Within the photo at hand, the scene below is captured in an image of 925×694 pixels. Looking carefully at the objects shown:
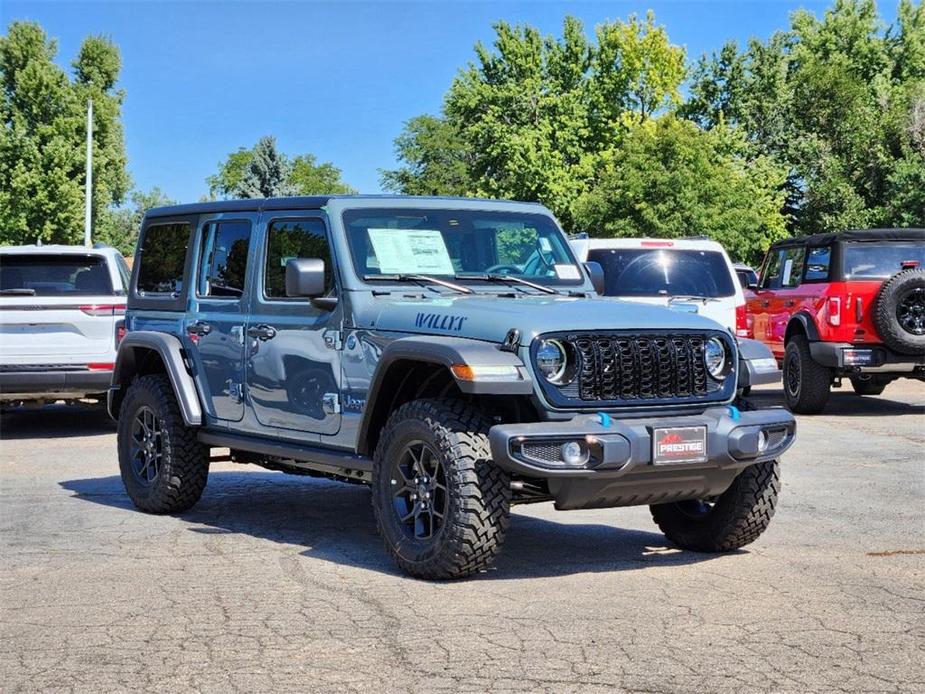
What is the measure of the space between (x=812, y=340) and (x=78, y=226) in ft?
161

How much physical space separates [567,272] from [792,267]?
29.4 ft

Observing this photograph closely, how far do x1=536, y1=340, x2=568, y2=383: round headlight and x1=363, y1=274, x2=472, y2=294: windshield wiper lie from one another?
1127 mm

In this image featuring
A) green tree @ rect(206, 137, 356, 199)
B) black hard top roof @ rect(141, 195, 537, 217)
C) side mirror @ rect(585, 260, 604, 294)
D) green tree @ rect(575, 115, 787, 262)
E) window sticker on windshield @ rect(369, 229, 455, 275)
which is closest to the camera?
window sticker on windshield @ rect(369, 229, 455, 275)

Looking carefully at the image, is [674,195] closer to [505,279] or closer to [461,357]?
[505,279]

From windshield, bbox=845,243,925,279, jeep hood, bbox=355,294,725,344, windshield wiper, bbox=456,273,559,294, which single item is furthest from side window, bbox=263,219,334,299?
windshield, bbox=845,243,925,279

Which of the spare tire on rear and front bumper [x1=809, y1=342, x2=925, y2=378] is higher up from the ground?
the spare tire on rear

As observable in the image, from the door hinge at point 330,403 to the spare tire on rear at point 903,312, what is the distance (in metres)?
8.65

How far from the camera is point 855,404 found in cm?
1744

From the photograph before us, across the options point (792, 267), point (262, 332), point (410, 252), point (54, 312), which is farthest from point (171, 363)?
point (792, 267)

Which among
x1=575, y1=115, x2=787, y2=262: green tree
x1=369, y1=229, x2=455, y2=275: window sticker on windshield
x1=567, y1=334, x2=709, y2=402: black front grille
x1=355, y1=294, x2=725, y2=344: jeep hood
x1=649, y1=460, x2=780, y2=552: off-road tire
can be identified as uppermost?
x1=575, y1=115, x2=787, y2=262: green tree

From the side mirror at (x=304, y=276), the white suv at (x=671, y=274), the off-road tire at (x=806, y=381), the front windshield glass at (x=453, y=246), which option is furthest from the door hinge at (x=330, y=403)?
the off-road tire at (x=806, y=381)

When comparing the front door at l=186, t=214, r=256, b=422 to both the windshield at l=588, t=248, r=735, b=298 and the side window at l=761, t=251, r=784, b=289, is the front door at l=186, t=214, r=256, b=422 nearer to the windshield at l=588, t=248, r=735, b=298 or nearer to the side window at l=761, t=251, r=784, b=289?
the windshield at l=588, t=248, r=735, b=298

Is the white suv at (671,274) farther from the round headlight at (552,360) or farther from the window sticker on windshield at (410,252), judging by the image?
the round headlight at (552,360)

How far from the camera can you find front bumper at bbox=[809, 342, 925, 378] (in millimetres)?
14844
